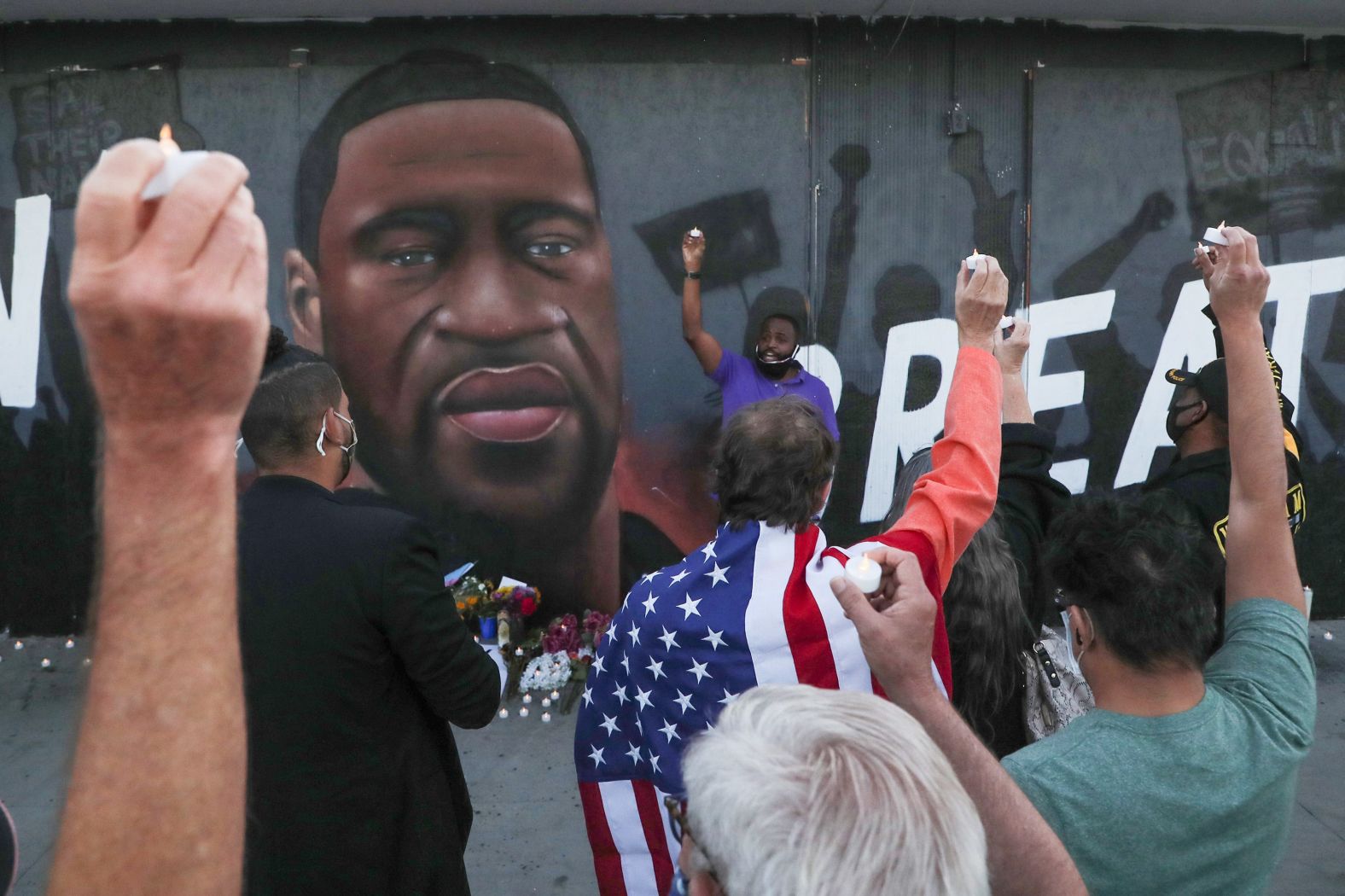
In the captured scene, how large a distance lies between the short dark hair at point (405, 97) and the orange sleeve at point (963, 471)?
155 inches

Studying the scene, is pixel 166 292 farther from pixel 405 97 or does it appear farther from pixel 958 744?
pixel 405 97

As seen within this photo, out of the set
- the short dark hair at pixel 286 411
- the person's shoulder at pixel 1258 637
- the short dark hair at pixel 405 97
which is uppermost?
the short dark hair at pixel 405 97

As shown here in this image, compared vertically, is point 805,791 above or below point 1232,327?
below

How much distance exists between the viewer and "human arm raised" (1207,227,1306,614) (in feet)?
5.49

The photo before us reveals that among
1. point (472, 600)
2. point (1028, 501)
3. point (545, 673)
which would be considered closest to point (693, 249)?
point (472, 600)

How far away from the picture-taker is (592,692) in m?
2.15

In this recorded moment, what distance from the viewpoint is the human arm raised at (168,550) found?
0.62m

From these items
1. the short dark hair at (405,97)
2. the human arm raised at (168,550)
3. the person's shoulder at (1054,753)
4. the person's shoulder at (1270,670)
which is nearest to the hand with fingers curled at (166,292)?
the human arm raised at (168,550)

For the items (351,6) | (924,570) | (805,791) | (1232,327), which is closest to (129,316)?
(805,791)

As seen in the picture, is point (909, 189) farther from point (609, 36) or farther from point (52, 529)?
point (52, 529)

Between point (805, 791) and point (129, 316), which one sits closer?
point (129, 316)

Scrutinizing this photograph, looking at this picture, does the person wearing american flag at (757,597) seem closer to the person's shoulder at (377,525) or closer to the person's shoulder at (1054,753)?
the person's shoulder at (1054,753)

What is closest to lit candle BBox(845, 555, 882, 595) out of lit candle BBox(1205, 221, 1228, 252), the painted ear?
lit candle BBox(1205, 221, 1228, 252)

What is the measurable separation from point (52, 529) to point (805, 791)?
19.9ft
